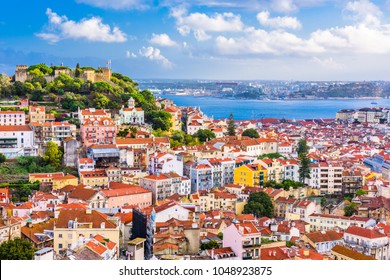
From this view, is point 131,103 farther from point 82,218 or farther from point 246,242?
point 246,242

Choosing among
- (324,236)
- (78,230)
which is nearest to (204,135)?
(324,236)

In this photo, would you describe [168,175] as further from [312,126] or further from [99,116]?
[312,126]

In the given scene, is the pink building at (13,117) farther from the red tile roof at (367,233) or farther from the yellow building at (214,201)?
the red tile roof at (367,233)

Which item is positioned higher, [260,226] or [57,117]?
[57,117]

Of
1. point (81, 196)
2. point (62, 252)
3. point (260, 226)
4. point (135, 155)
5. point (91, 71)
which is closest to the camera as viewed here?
point (62, 252)

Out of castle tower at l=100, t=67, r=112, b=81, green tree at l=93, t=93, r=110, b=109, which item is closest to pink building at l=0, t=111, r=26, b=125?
green tree at l=93, t=93, r=110, b=109

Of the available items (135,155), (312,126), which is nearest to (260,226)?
(135,155)
